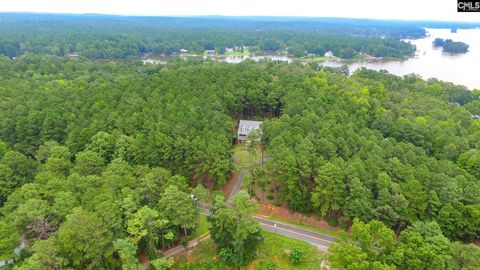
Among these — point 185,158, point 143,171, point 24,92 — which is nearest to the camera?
point 143,171

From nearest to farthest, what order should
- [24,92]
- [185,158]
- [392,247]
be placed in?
[392,247] < [185,158] < [24,92]

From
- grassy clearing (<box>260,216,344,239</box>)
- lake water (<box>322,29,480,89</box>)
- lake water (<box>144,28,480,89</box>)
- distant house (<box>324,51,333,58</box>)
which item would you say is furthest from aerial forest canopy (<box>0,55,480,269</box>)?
distant house (<box>324,51,333,58</box>)

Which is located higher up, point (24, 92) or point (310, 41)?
point (310, 41)

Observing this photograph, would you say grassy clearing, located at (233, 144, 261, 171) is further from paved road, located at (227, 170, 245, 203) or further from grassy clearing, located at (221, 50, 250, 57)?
grassy clearing, located at (221, 50, 250, 57)

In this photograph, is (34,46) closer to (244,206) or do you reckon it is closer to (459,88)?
(244,206)

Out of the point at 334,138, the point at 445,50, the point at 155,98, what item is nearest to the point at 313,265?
the point at 334,138

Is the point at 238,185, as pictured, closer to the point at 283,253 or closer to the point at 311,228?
the point at 311,228
